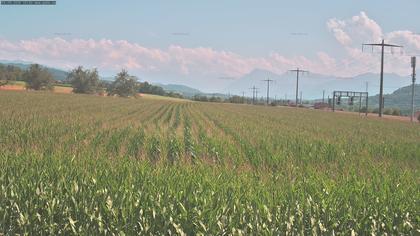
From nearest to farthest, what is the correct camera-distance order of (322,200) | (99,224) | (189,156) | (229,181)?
(99,224) < (322,200) < (229,181) < (189,156)

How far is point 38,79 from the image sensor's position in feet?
563

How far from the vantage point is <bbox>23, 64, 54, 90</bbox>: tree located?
17225cm

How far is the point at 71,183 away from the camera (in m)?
7.34

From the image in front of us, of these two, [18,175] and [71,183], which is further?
[18,175]

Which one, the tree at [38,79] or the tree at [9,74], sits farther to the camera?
the tree at [38,79]

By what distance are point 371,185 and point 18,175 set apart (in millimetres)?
6466

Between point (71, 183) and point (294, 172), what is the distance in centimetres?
594

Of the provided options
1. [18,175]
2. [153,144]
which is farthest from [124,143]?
[18,175]

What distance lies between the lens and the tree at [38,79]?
6781 inches

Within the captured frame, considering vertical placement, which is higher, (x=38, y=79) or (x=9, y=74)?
(x=9, y=74)

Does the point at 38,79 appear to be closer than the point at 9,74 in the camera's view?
Yes

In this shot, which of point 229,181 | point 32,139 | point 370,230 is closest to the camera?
point 370,230

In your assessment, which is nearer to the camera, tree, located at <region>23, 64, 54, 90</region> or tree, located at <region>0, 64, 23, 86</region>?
tree, located at <region>0, 64, 23, 86</region>

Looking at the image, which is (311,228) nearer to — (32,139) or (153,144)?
(153,144)
